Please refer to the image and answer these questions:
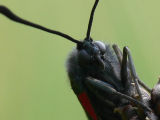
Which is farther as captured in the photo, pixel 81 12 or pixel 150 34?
pixel 81 12

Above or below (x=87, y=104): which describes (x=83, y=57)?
above

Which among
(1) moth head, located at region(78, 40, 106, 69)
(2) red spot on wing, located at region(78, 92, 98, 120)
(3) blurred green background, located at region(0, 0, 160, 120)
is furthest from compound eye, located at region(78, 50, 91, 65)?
(3) blurred green background, located at region(0, 0, 160, 120)

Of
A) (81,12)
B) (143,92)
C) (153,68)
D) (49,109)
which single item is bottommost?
(49,109)

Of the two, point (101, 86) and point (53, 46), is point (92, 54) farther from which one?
point (53, 46)

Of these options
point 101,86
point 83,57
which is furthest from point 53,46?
point 101,86

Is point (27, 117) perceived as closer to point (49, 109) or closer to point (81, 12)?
point (49, 109)

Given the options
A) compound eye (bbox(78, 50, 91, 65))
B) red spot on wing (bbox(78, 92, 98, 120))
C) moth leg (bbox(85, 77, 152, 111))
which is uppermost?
compound eye (bbox(78, 50, 91, 65))

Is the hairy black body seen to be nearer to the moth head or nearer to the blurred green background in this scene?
the moth head

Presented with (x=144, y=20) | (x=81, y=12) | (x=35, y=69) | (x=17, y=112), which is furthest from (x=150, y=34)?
(x=17, y=112)

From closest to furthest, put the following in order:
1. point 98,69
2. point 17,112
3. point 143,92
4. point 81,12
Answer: point 143,92
point 98,69
point 17,112
point 81,12
